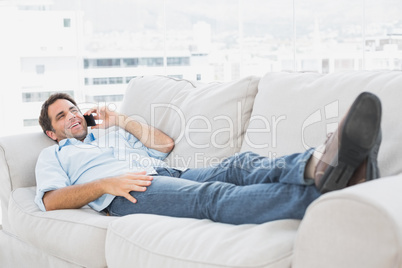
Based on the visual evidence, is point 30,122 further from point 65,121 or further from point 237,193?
point 237,193

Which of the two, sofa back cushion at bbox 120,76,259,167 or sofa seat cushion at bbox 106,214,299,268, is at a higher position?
sofa back cushion at bbox 120,76,259,167

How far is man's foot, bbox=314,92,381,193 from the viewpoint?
4.45ft

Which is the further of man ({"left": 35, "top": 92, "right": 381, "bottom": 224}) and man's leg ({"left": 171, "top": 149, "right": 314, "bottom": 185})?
man's leg ({"left": 171, "top": 149, "right": 314, "bottom": 185})

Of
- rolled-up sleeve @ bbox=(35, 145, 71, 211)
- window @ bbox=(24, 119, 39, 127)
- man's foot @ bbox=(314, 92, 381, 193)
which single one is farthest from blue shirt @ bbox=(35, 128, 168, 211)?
window @ bbox=(24, 119, 39, 127)

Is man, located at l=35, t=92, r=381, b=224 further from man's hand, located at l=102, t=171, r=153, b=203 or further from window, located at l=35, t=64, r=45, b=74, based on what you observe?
window, located at l=35, t=64, r=45, b=74

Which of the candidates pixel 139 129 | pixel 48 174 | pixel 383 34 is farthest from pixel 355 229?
pixel 383 34

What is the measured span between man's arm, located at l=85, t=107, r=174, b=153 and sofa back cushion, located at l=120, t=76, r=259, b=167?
5 centimetres

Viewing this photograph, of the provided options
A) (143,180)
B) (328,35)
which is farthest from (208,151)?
(328,35)

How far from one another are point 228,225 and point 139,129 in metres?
1.02

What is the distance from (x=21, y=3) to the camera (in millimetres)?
4430

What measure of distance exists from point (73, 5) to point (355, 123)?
362 centimetres

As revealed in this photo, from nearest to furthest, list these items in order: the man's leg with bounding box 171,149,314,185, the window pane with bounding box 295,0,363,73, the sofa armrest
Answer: the sofa armrest → the man's leg with bounding box 171,149,314,185 → the window pane with bounding box 295,0,363,73

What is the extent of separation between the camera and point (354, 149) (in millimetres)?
1376

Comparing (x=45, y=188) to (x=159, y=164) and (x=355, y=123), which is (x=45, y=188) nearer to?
(x=159, y=164)
